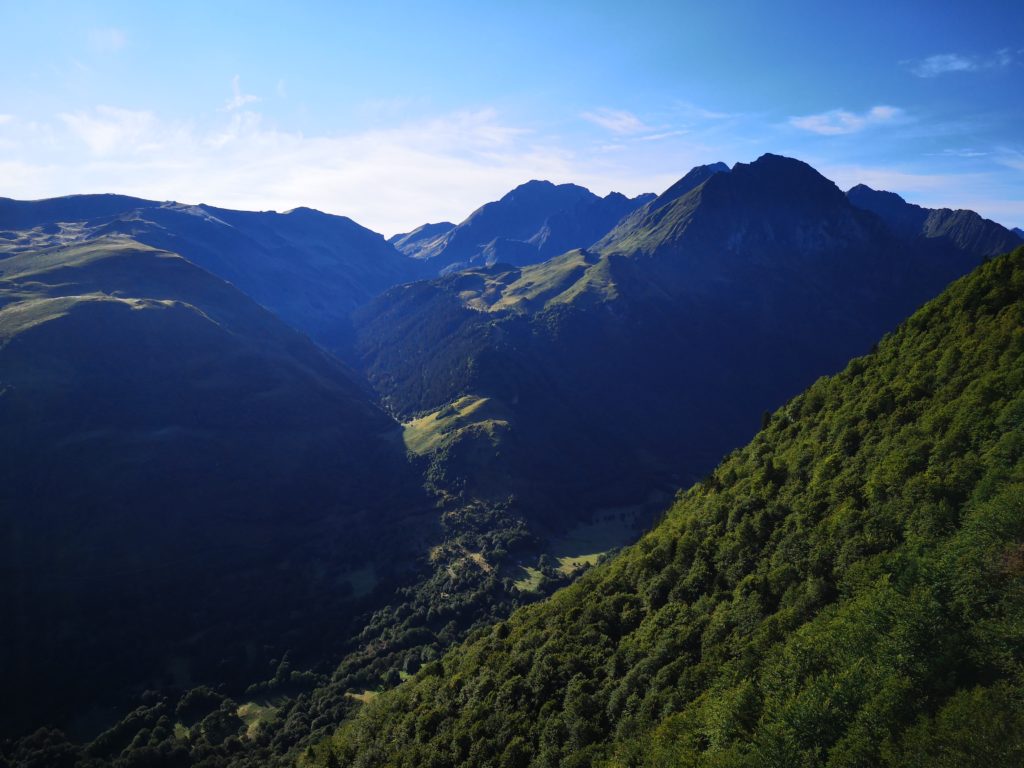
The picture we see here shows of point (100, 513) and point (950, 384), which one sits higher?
point (950, 384)

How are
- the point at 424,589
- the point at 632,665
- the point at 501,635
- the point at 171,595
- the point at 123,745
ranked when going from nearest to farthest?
the point at 632,665
the point at 501,635
the point at 123,745
the point at 171,595
the point at 424,589

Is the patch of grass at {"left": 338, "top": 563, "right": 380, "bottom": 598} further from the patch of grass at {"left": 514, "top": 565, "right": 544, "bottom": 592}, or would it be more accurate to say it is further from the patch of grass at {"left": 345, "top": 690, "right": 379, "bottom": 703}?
the patch of grass at {"left": 345, "top": 690, "right": 379, "bottom": 703}

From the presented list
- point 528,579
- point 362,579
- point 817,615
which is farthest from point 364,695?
point 817,615

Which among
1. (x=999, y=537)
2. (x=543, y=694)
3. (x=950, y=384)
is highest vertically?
(x=950, y=384)

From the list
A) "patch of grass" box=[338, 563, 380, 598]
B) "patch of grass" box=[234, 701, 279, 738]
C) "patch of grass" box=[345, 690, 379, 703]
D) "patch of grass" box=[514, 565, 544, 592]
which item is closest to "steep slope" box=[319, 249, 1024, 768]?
"patch of grass" box=[345, 690, 379, 703]

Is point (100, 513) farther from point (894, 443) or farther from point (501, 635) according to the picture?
point (894, 443)

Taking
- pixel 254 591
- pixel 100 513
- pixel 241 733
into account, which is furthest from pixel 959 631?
pixel 100 513

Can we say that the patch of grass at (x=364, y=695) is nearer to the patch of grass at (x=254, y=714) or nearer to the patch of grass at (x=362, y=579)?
the patch of grass at (x=254, y=714)

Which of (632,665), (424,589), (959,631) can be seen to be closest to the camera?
(959,631)
